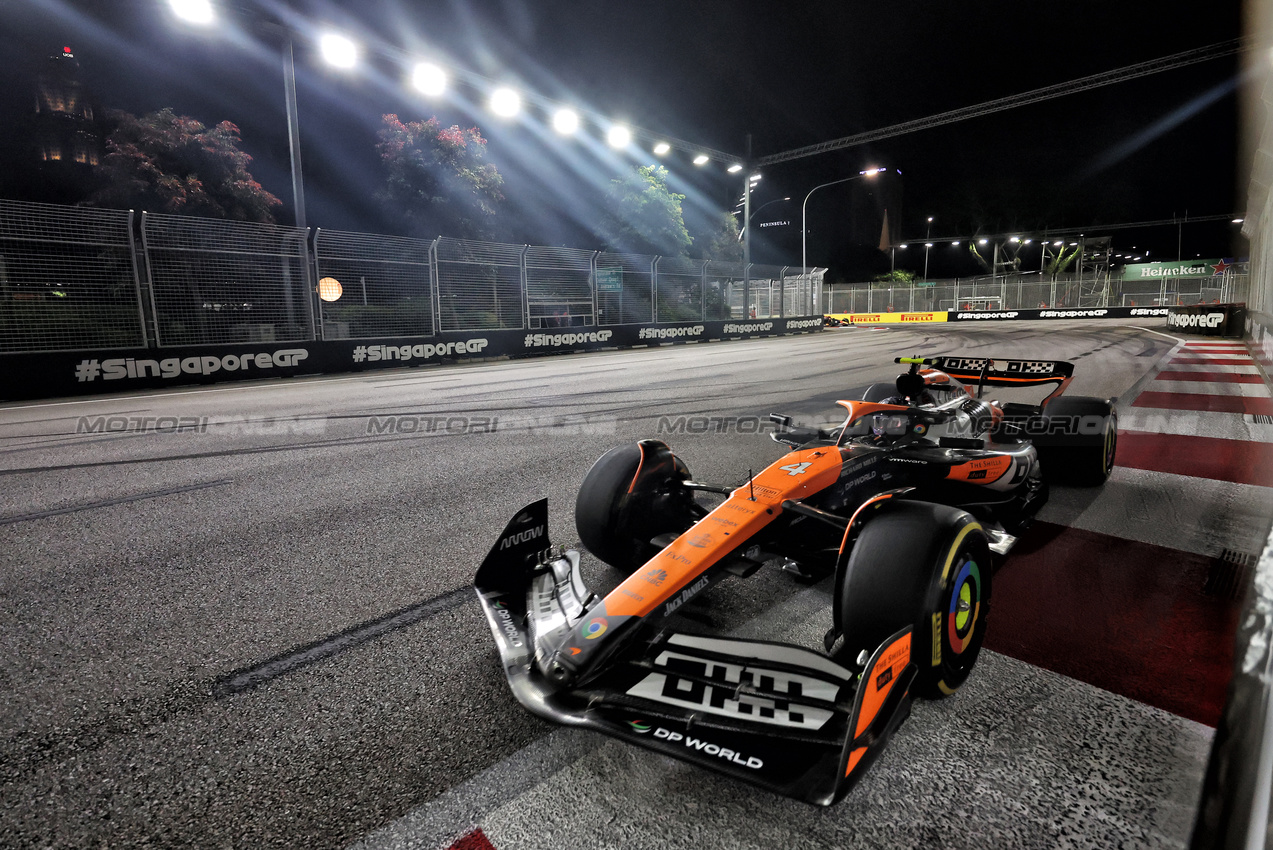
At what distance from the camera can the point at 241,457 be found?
5.50m

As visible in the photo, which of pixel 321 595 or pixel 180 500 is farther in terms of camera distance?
pixel 180 500

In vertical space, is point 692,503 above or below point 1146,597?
above

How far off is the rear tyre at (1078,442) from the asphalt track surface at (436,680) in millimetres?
139

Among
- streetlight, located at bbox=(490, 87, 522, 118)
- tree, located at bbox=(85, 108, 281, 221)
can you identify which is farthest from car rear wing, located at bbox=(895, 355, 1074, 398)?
tree, located at bbox=(85, 108, 281, 221)

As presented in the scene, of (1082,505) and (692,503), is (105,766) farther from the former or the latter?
(1082,505)

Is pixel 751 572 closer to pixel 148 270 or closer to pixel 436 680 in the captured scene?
pixel 436 680

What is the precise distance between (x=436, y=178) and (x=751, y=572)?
2530cm

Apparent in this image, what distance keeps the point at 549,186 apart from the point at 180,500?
2747 cm

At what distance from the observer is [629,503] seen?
274 cm

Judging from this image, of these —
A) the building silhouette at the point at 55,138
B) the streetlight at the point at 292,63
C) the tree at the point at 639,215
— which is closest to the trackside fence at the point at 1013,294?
the tree at the point at 639,215

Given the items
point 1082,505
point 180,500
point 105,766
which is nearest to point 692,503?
point 105,766

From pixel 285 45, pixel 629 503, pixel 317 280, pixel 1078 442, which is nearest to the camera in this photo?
pixel 629 503

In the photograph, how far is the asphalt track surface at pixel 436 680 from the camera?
1504mm

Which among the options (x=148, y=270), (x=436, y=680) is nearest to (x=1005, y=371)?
(x=436, y=680)
